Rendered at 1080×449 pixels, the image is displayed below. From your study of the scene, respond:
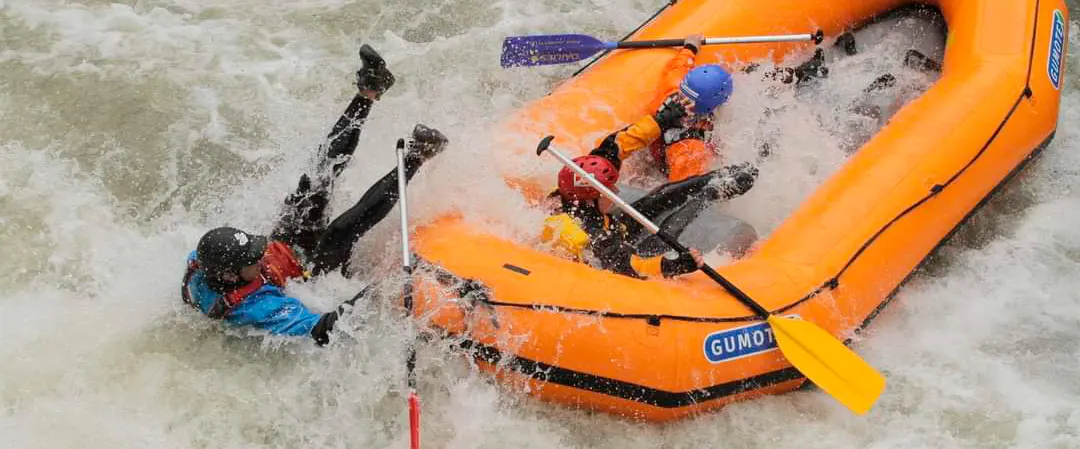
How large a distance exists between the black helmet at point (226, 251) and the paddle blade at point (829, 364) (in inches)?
78.7

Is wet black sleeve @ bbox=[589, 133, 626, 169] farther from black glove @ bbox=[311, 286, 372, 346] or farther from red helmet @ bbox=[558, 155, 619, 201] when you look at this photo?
black glove @ bbox=[311, 286, 372, 346]

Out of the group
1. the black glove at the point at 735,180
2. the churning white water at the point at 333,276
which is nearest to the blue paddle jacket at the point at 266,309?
the churning white water at the point at 333,276

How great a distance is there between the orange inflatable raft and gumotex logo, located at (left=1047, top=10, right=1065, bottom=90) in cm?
2

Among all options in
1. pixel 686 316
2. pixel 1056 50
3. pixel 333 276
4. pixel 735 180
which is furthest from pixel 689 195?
pixel 1056 50

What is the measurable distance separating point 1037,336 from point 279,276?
3313mm

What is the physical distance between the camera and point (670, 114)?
15.2 ft

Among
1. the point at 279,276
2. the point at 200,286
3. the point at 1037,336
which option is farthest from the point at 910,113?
the point at 200,286

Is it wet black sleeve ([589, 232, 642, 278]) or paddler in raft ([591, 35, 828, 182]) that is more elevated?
paddler in raft ([591, 35, 828, 182])

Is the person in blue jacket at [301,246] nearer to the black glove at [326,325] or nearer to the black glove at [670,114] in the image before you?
the black glove at [326,325]

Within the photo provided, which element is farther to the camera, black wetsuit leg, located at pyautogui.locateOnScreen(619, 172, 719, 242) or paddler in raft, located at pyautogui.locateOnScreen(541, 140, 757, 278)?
black wetsuit leg, located at pyautogui.locateOnScreen(619, 172, 719, 242)

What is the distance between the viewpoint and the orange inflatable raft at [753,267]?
3.65 meters

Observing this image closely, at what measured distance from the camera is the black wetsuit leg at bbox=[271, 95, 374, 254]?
4.41 metres

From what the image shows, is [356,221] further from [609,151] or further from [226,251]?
[609,151]

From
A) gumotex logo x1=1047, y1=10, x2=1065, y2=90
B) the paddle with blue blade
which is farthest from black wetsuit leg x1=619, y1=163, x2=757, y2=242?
gumotex logo x1=1047, y1=10, x2=1065, y2=90
